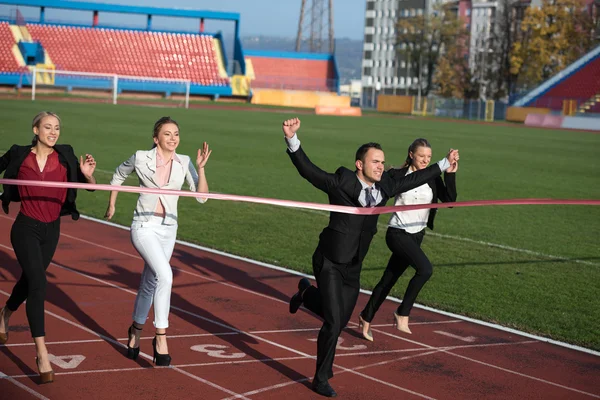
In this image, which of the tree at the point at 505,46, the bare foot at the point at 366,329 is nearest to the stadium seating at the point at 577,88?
the tree at the point at 505,46

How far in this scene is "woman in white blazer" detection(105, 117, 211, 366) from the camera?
7.33 metres

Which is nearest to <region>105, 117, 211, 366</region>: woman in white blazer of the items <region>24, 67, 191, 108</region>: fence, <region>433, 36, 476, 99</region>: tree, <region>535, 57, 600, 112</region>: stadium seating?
<region>24, 67, 191, 108</region>: fence

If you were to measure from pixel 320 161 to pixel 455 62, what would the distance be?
76237 mm

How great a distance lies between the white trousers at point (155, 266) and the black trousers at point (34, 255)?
0.70 meters

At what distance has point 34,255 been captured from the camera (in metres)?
6.91

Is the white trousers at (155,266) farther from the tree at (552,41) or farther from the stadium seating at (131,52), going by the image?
the tree at (552,41)

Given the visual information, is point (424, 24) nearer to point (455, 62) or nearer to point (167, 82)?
point (455, 62)

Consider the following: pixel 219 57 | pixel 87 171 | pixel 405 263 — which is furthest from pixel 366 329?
pixel 219 57

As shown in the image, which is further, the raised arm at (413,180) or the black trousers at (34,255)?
the raised arm at (413,180)

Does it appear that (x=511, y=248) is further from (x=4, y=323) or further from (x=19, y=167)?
(x=19, y=167)

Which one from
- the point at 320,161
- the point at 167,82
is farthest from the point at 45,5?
the point at 320,161

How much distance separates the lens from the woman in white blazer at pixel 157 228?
7.33 meters

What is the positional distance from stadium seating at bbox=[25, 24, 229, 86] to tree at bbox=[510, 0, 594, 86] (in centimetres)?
2732

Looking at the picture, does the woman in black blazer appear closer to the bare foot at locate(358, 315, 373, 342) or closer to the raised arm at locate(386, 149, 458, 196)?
the raised arm at locate(386, 149, 458, 196)
